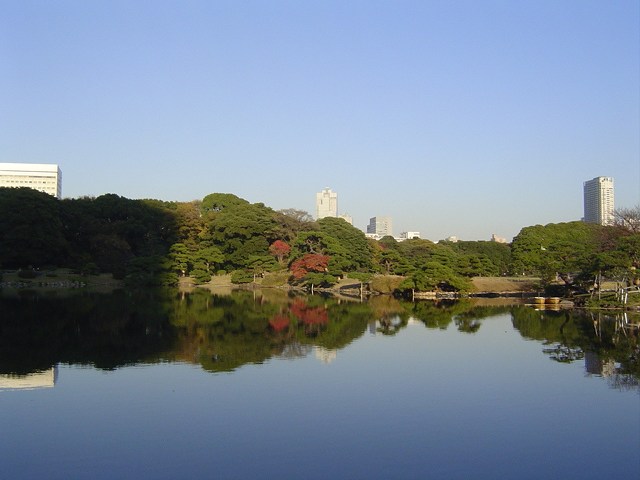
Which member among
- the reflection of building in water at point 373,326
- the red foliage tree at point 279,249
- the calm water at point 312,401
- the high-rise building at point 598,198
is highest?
the high-rise building at point 598,198

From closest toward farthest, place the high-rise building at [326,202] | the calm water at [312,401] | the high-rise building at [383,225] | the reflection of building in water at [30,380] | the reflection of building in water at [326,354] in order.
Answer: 1. the calm water at [312,401]
2. the reflection of building in water at [30,380]
3. the reflection of building in water at [326,354]
4. the high-rise building at [326,202]
5. the high-rise building at [383,225]

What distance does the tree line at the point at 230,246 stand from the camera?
3234cm

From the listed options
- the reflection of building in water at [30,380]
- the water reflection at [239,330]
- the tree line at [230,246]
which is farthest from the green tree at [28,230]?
the reflection of building in water at [30,380]

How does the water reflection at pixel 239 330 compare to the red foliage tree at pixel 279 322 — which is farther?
the red foliage tree at pixel 279 322

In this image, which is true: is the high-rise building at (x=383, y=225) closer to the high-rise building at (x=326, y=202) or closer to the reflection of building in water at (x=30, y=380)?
the high-rise building at (x=326, y=202)

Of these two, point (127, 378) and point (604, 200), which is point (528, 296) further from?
point (604, 200)

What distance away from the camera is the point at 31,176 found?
104 metres

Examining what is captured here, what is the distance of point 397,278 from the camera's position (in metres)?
33.5

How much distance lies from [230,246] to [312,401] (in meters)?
33.3

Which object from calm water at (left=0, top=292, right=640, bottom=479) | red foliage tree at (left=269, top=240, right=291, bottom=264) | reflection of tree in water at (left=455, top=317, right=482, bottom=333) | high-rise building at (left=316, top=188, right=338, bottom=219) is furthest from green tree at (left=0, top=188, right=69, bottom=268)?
high-rise building at (left=316, top=188, right=338, bottom=219)

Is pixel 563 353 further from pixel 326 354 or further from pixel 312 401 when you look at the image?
pixel 312 401

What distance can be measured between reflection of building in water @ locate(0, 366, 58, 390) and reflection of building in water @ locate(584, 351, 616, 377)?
30.0 ft

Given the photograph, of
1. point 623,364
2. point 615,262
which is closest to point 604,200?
point 615,262

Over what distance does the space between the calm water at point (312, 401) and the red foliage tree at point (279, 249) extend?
23.4 meters
